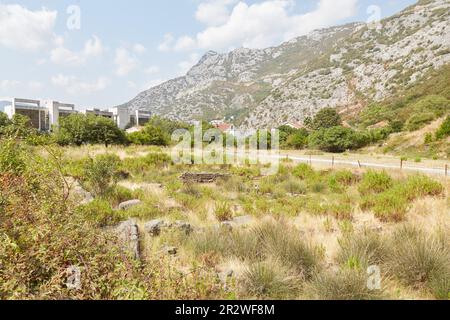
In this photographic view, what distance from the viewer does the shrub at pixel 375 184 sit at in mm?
10297

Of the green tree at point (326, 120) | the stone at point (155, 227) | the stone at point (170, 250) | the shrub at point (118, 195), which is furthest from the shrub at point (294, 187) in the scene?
the green tree at point (326, 120)

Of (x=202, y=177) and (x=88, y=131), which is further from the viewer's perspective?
(x=88, y=131)

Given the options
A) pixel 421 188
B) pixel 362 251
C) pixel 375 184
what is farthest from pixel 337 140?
pixel 362 251

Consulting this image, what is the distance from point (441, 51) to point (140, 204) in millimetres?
78594

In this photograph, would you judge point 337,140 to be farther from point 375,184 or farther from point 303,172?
point 375,184

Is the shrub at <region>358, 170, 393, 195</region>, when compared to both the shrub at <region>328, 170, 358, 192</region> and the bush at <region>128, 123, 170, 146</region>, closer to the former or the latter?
the shrub at <region>328, 170, 358, 192</region>

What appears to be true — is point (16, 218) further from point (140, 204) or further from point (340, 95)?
point (340, 95)

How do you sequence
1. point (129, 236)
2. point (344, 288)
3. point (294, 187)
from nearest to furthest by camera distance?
point (344, 288), point (129, 236), point (294, 187)

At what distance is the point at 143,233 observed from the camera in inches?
225

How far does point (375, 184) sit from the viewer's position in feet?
34.6

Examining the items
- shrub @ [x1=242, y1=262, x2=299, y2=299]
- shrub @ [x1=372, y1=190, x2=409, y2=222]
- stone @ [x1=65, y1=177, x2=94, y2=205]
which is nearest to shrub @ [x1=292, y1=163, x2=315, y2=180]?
shrub @ [x1=372, y1=190, x2=409, y2=222]

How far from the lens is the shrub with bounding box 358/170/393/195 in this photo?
10.3 m

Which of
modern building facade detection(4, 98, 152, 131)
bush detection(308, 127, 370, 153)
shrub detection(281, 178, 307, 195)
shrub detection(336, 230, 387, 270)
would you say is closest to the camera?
shrub detection(336, 230, 387, 270)
